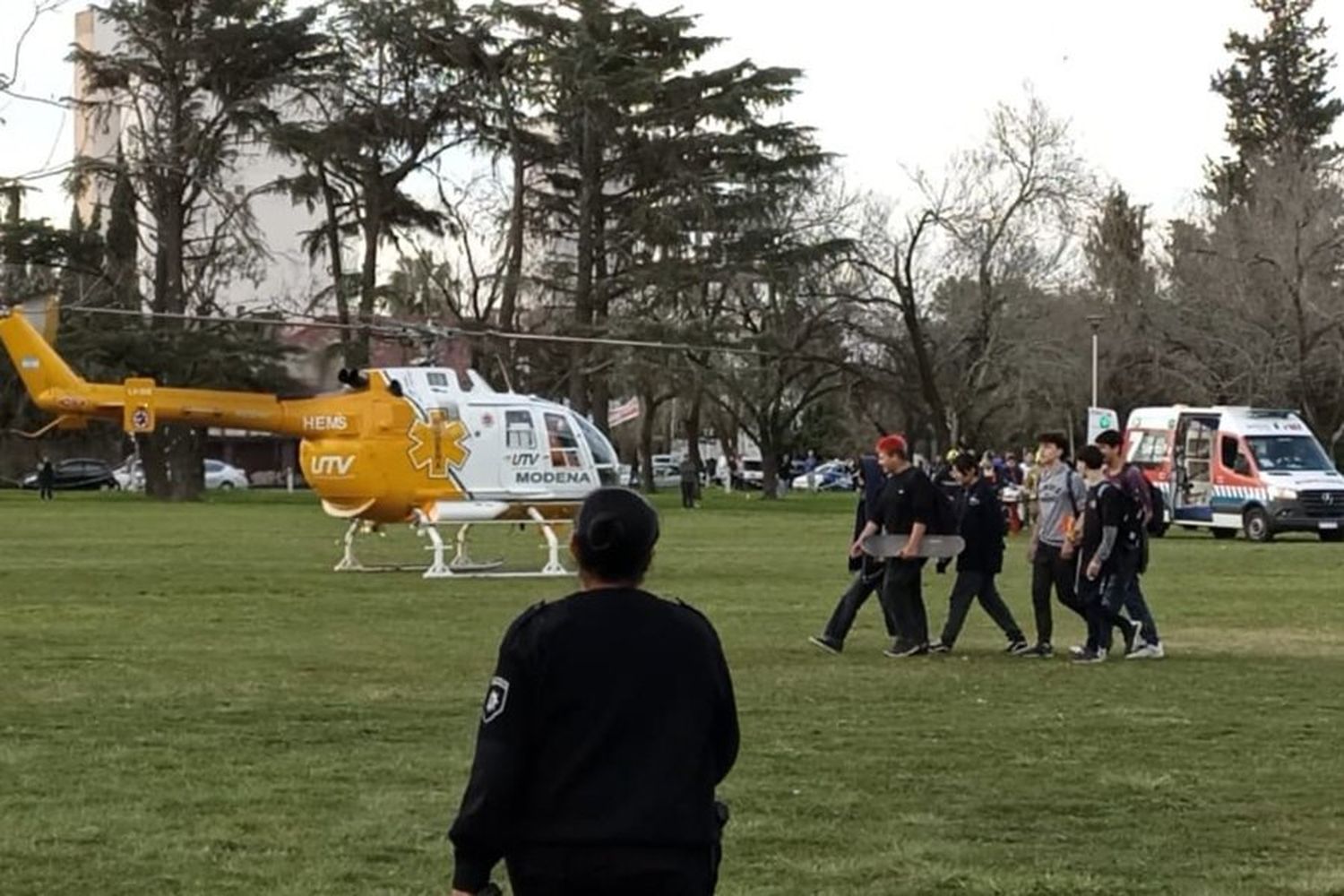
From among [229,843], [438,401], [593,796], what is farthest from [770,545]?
[593,796]

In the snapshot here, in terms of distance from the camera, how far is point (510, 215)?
5912 cm

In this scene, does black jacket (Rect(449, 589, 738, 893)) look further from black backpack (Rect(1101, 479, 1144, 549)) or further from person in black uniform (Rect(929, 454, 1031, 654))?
person in black uniform (Rect(929, 454, 1031, 654))

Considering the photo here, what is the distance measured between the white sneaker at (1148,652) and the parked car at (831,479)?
7415 centimetres

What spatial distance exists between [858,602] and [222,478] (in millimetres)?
66337

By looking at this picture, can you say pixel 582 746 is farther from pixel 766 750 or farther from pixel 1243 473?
pixel 1243 473

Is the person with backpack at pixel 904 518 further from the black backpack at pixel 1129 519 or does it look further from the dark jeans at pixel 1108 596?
the black backpack at pixel 1129 519

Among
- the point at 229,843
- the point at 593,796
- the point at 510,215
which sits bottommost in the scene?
the point at 229,843

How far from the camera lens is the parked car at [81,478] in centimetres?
7744

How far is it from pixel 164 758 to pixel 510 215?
49.2 meters

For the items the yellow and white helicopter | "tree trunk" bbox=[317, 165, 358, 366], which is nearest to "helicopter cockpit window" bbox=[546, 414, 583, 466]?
the yellow and white helicopter

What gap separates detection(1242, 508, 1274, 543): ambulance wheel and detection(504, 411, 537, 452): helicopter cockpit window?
17.1 metres

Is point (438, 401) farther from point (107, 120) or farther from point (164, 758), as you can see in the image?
point (107, 120)

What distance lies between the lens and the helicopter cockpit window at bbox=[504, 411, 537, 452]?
27.9 m

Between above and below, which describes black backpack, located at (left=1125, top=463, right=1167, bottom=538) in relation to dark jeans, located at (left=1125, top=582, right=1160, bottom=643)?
above
